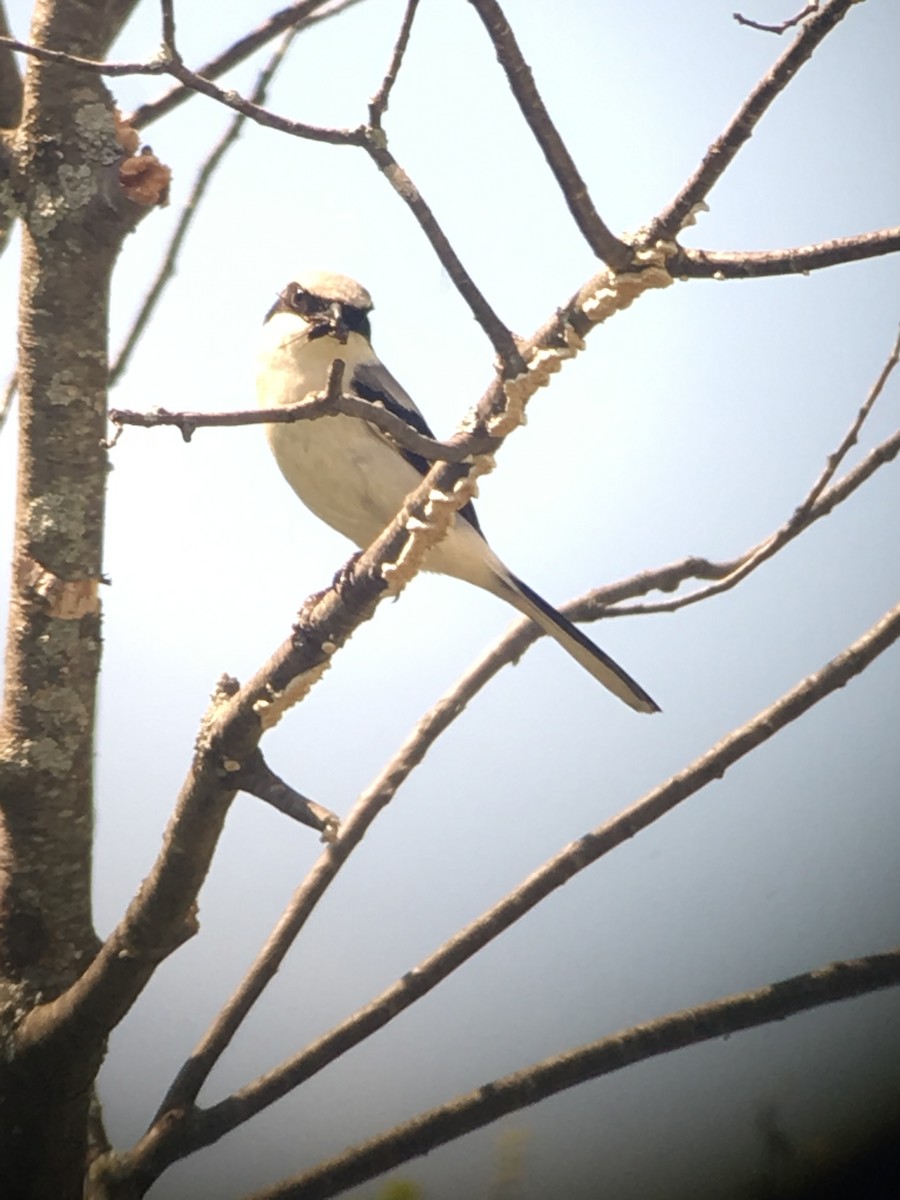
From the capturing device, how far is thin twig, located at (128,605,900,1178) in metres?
0.98

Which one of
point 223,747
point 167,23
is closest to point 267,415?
point 167,23

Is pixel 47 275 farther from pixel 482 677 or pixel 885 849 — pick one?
pixel 885 849

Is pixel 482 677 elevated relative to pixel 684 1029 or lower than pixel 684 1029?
elevated

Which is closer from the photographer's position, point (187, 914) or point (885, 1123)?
point (187, 914)

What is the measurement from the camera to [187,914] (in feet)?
3.18

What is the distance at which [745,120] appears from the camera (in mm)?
639

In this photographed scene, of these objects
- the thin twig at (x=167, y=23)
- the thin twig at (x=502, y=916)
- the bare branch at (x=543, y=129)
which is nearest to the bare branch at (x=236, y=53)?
the thin twig at (x=167, y=23)

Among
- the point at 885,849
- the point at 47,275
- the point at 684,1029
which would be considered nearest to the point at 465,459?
the point at 47,275

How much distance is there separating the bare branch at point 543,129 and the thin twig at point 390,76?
0.08 metres

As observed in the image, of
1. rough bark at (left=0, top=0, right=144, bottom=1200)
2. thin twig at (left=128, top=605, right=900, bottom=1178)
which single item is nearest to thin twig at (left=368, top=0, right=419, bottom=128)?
rough bark at (left=0, top=0, right=144, bottom=1200)

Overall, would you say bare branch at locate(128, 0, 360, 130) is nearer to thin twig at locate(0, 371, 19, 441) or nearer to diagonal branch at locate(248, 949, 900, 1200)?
thin twig at locate(0, 371, 19, 441)

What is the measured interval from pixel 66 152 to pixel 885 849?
110 centimetres

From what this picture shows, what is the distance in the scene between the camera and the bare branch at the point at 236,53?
3.79ft

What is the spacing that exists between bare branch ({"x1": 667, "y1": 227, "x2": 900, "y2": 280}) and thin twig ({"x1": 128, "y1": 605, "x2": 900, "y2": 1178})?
0.42 metres
